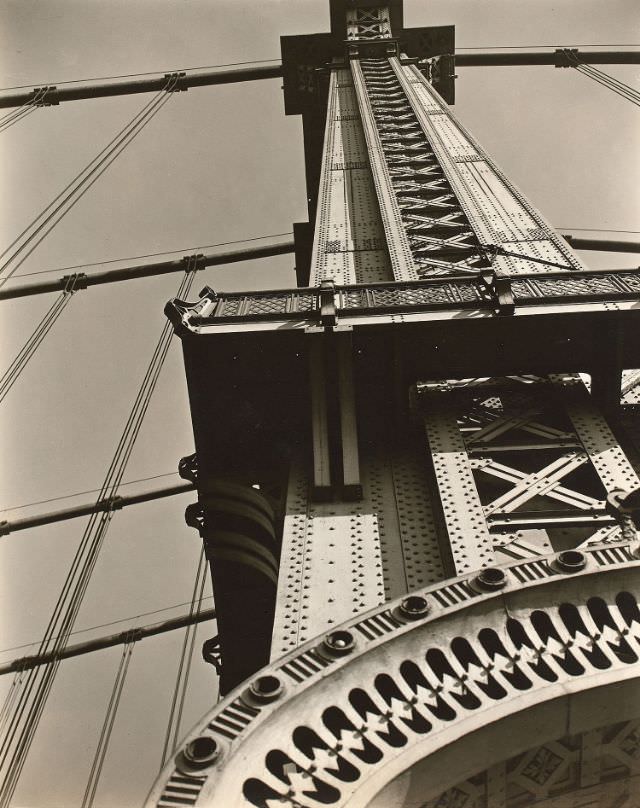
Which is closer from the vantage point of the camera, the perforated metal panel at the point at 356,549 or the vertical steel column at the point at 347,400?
the perforated metal panel at the point at 356,549

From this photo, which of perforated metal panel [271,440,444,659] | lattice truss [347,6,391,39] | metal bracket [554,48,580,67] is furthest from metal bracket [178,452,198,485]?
metal bracket [554,48,580,67]

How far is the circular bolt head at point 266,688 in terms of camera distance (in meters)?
4.42

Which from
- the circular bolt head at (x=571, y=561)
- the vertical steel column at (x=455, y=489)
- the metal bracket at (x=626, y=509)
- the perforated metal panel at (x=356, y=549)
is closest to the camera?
the circular bolt head at (x=571, y=561)

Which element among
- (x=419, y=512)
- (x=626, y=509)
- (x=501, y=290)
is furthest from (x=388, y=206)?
(x=626, y=509)

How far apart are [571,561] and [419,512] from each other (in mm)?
3346

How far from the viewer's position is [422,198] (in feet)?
53.0

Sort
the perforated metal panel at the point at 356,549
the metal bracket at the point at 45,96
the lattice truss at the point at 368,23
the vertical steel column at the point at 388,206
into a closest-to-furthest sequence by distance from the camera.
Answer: the perforated metal panel at the point at 356,549 → the vertical steel column at the point at 388,206 → the metal bracket at the point at 45,96 → the lattice truss at the point at 368,23

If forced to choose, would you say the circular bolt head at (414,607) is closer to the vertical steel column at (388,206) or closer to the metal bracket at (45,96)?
the vertical steel column at (388,206)

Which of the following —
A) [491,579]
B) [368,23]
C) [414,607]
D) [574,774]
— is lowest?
[574,774]

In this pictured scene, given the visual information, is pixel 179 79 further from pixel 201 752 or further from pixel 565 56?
pixel 201 752

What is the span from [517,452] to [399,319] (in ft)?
6.02

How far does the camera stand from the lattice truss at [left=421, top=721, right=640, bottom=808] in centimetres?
484

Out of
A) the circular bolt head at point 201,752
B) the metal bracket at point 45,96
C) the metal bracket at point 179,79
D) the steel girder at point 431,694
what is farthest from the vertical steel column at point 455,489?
the metal bracket at point 179,79

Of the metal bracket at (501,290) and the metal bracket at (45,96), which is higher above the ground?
the metal bracket at (45,96)
